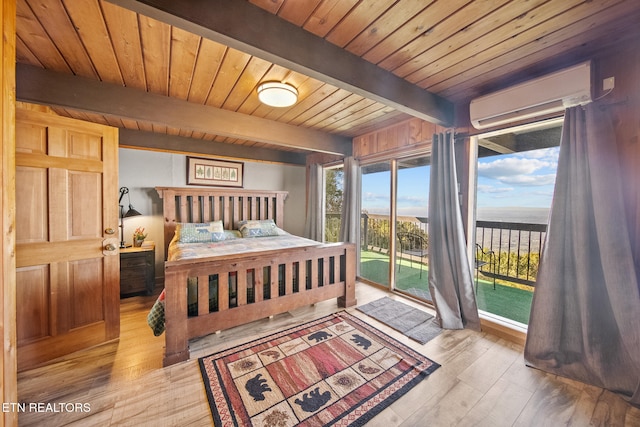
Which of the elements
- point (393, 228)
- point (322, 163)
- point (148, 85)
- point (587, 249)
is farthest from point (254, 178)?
point (587, 249)

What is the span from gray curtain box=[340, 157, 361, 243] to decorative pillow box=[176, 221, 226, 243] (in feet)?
6.10

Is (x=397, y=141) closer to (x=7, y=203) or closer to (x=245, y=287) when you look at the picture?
(x=245, y=287)

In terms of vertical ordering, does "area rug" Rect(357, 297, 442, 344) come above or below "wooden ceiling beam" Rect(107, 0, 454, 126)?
below

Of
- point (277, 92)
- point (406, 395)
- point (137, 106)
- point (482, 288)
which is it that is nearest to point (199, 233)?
point (137, 106)

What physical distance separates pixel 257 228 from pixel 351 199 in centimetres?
155

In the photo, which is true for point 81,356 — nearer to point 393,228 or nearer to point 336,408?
point 336,408

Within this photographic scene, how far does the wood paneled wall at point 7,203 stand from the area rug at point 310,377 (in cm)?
92

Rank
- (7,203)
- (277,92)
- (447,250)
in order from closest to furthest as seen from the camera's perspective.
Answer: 1. (7,203)
2. (277,92)
3. (447,250)

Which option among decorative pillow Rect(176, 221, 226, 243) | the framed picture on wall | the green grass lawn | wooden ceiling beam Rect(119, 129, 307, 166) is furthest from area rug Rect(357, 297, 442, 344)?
wooden ceiling beam Rect(119, 129, 307, 166)

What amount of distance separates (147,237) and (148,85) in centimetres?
227

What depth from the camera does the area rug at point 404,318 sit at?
218cm

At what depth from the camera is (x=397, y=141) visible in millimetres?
3027

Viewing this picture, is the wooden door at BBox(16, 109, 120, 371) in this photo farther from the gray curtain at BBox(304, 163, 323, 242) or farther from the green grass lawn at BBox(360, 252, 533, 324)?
the green grass lawn at BBox(360, 252, 533, 324)

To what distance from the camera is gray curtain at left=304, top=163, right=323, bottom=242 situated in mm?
4324
